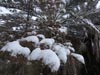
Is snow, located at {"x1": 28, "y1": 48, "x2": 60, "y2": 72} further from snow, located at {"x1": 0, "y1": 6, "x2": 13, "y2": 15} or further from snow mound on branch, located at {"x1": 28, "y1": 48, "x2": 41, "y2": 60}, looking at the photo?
snow, located at {"x1": 0, "y1": 6, "x2": 13, "y2": 15}

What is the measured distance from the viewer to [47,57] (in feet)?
6.43

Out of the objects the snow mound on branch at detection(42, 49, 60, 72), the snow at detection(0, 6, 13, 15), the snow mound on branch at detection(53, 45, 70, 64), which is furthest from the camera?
the snow at detection(0, 6, 13, 15)

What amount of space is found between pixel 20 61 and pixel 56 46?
301 millimetres

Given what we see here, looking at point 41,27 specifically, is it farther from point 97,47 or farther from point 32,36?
point 97,47

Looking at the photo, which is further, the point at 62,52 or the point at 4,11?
the point at 4,11

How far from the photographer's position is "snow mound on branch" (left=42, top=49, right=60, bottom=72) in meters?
1.93

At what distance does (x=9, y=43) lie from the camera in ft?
6.88

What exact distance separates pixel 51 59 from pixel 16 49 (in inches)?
10.5

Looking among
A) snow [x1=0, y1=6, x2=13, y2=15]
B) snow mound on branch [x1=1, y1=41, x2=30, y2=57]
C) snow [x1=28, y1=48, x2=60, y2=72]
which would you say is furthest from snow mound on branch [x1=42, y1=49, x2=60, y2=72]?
snow [x1=0, y1=6, x2=13, y2=15]

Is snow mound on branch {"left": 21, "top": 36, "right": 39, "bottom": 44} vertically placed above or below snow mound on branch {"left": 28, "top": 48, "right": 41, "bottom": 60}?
above

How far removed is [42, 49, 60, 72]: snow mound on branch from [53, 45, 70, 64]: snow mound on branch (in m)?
0.08

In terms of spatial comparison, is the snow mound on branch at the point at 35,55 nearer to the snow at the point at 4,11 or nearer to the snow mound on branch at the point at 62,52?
the snow mound on branch at the point at 62,52

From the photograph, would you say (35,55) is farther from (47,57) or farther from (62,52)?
(62,52)

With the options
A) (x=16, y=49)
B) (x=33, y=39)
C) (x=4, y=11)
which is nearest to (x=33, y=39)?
(x=33, y=39)
